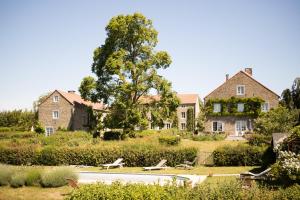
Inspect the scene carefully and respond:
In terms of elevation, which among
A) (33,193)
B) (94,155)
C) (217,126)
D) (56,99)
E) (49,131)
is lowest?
(33,193)

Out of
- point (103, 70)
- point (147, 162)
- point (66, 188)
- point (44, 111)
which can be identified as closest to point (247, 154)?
point (147, 162)

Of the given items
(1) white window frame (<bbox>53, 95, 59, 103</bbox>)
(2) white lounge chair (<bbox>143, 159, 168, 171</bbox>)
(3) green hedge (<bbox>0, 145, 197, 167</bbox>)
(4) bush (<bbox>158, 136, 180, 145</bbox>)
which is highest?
(1) white window frame (<bbox>53, 95, 59, 103</bbox>)

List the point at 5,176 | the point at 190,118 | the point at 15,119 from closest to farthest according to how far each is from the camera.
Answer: the point at 5,176 < the point at 15,119 < the point at 190,118

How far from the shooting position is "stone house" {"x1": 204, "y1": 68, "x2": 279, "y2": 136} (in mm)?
48750

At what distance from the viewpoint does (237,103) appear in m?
49.9

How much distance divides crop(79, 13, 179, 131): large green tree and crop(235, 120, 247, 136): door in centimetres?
1074

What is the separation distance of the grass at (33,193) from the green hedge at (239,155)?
14395 mm

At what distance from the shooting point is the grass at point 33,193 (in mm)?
18641

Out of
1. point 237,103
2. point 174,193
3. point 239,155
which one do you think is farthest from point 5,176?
point 237,103

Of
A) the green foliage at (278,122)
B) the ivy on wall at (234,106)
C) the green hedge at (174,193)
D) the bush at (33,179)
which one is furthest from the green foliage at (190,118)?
the green hedge at (174,193)

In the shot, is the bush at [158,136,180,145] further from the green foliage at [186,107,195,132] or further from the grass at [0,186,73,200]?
the green foliage at [186,107,195,132]

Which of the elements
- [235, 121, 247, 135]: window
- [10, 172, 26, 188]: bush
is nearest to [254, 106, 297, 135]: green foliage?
[235, 121, 247, 135]: window

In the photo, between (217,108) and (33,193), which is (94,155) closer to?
(33,193)

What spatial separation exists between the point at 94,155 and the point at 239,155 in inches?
526
